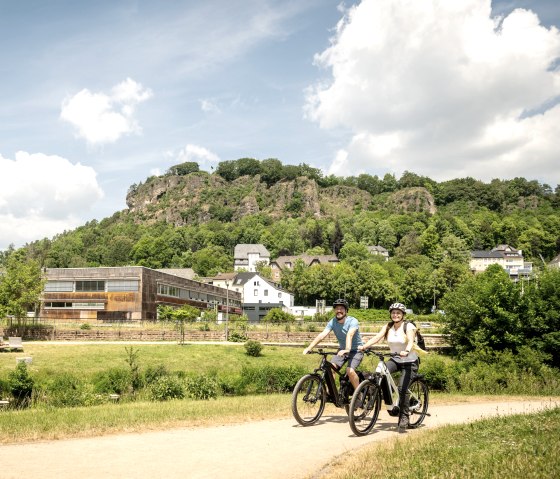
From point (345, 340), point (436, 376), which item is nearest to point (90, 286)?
point (436, 376)

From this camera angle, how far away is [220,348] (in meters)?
48.1

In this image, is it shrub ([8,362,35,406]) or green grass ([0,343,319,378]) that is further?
green grass ([0,343,319,378])

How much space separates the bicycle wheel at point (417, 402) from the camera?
972 cm

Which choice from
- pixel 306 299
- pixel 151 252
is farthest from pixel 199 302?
pixel 151 252

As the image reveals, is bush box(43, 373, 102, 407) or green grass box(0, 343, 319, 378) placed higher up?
bush box(43, 373, 102, 407)

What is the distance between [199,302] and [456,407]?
7599 centimetres

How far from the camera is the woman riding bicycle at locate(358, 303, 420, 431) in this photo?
9.41 m

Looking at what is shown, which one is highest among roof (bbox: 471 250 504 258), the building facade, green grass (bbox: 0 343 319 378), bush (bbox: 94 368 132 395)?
Result: roof (bbox: 471 250 504 258)

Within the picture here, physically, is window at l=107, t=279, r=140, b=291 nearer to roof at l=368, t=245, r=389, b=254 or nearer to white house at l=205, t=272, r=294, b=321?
white house at l=205, t=272, r=294, b=321

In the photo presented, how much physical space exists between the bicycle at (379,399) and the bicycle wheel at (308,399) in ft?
2.56

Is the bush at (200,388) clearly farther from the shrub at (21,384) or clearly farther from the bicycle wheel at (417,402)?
the bicycle wheel at (417,402)

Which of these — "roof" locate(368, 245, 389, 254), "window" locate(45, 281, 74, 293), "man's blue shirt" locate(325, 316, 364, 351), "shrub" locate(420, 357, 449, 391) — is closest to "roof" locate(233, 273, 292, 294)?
"window" locate(45, 281, 74, 293)

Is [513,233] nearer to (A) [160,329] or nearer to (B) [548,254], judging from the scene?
(B) [548,254]

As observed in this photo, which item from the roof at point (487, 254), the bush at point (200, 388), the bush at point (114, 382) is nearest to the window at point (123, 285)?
the bush at point (114, 382)
